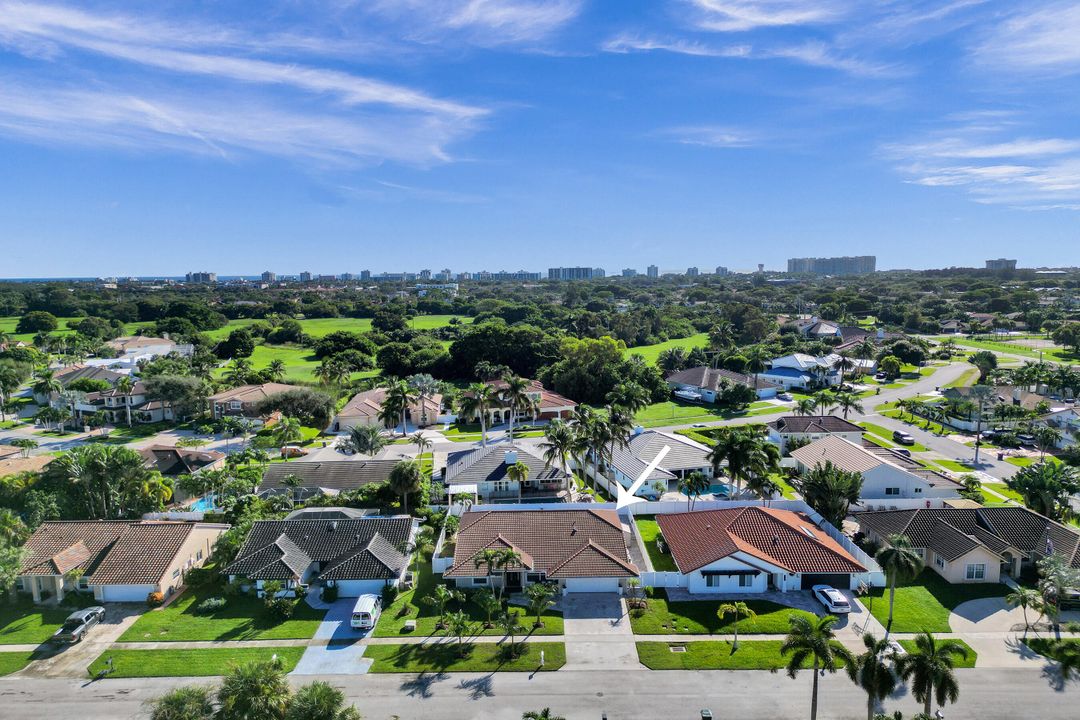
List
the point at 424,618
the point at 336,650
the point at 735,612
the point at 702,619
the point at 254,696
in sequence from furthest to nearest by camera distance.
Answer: the point at 424,618 < the point at 702,619 < the point at 735,612 < the point at 336,650 < the point at 254,696

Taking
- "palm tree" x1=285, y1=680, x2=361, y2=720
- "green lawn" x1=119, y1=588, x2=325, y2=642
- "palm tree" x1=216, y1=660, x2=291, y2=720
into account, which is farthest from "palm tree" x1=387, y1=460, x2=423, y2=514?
"palm tree" x1=285, y1=680, x2=361, y2=720

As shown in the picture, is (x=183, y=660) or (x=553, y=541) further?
(x=553, y=541)

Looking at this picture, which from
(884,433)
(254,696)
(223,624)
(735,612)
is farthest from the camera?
(884,433)

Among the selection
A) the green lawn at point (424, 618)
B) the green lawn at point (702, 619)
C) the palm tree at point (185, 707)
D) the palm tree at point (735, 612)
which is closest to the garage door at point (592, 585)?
the green lawn at point (702, 619)

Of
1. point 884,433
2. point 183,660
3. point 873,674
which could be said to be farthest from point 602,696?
point 884,433

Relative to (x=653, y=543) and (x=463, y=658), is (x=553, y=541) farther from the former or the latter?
(x=463, y=658)

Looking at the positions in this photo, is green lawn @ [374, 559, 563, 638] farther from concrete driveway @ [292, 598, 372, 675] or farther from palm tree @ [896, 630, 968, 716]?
palm tree @ [896, 630, 968, 716]

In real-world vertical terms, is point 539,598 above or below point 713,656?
above
